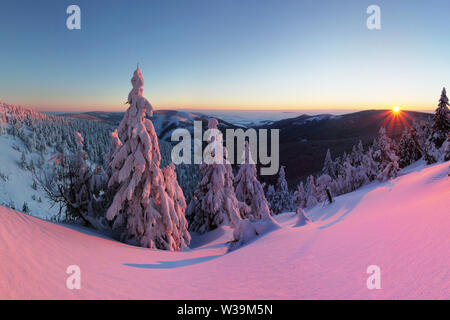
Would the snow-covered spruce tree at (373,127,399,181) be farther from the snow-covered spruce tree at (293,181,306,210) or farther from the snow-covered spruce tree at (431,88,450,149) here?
the snow-covered spruce tree at (293,181,306,210)

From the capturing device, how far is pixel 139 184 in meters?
10.9

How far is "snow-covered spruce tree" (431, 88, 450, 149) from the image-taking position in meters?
25.7

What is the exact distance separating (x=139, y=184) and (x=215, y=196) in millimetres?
8043

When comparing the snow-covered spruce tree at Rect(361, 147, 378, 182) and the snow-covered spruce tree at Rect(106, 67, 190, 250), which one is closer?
the snow-covered spruce tree at Rect(106, 67, 190, 250)

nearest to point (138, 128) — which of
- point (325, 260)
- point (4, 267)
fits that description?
point (4, 267)

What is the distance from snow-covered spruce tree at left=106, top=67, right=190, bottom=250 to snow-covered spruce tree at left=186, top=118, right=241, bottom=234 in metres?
6.53

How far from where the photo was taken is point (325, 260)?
3.79 metres

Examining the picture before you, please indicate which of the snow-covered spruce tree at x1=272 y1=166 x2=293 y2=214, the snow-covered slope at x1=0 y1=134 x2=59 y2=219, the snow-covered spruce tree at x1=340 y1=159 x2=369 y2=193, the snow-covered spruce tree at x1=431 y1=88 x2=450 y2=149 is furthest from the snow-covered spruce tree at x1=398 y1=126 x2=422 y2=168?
Answer: the snow-covered slope at x1=0 y1=134 x2=59 y2=219

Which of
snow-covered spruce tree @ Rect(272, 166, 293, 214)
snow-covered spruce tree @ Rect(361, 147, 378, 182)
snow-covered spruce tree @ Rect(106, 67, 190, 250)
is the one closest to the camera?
snow-covered spruce tree @ Rect(106, 67, 190, 250)

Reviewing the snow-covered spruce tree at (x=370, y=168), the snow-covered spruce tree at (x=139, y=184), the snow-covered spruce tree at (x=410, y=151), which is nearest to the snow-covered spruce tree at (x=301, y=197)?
the snow-covered spruce tree at (x=370, y=168)

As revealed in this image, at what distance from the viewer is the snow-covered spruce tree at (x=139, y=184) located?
9.98 metres
